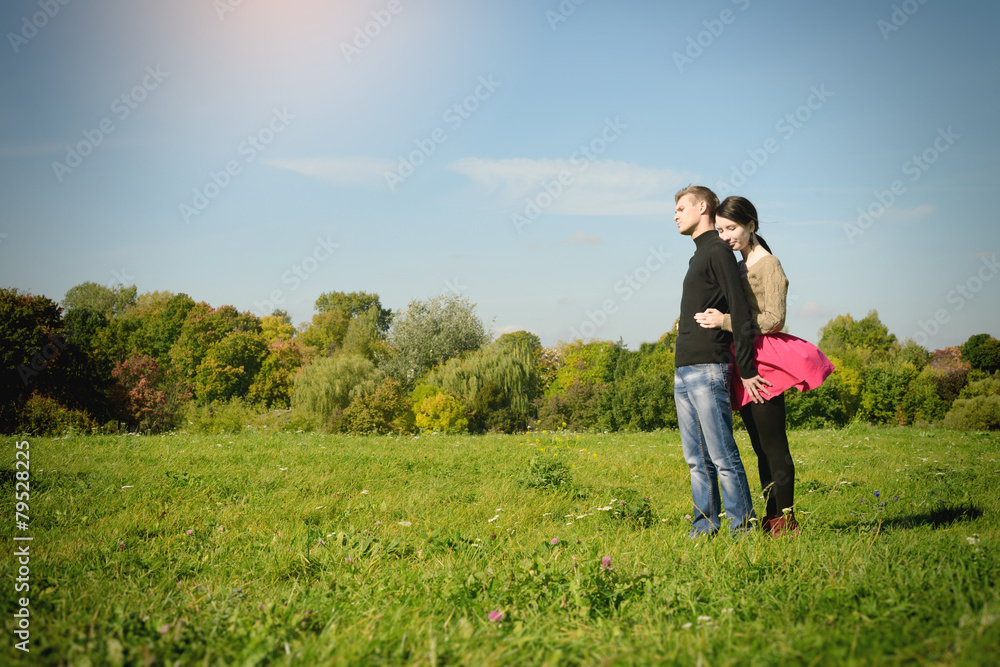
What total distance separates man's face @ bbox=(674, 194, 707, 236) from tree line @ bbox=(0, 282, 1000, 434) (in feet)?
43.6

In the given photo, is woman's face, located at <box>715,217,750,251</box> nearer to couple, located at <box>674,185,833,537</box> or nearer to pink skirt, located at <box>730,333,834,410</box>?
couple, located at <box>674,185,833,537</box>

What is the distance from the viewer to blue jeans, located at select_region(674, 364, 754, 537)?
3.70 m

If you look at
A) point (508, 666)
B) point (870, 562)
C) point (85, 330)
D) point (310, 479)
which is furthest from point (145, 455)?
point (85, 330)

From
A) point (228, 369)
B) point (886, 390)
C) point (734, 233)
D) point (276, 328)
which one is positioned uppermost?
point (276, 328)

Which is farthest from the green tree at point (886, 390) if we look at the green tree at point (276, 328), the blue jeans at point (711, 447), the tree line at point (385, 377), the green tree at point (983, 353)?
the green tree at point (276, 328)

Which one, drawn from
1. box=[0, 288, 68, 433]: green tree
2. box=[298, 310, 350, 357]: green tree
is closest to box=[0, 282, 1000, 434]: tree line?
box=[0, 288, 68, 433]: green tree

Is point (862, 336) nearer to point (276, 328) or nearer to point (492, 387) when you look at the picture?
point (492, 387)

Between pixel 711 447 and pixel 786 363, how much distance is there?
730 mm

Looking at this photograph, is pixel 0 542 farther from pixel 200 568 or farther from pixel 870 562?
pixel 870 562

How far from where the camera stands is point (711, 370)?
3.77m

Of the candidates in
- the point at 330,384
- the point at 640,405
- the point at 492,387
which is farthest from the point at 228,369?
the point at 640,405

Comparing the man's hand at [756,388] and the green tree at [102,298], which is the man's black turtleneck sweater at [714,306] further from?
the green tree at [102,298]

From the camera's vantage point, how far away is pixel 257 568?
312 cm

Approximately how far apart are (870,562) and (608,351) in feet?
121
